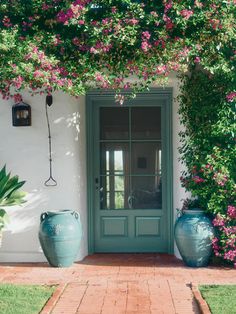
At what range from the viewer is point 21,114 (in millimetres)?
7504

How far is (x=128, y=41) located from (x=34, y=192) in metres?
2.72

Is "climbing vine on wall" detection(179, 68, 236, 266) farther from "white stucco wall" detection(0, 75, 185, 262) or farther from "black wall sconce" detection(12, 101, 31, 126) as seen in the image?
"black wall sconce" detection(12, 101, 31, 126)

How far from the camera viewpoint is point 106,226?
8117 millimetres

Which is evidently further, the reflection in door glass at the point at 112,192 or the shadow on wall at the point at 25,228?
the reflection in door glass at the point at 112,192

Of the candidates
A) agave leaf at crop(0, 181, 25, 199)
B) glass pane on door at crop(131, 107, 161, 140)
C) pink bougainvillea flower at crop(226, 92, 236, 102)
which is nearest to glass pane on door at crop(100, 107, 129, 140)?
glass pane on door at crop(131, 107, 161, 140)

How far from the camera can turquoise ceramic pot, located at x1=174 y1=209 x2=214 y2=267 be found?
6.95 metres

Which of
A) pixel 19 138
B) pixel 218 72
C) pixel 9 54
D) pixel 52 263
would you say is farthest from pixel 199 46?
pixel 52 263

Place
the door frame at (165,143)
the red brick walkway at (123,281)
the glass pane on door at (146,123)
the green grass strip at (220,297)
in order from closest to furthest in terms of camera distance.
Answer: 1. the green grass strip at (220,297)
2. the red brick walkway at (123,281)
3. the door frame at (165,143)
4. the glass pane on door at (146,123)

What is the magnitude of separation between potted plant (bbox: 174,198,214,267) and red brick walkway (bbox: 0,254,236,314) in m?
0.15

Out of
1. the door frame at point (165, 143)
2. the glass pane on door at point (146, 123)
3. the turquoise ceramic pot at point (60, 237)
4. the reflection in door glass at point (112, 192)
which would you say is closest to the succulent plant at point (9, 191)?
the turquoise ceramic pot at point (60, 237)

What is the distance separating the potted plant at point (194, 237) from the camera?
6.95 m

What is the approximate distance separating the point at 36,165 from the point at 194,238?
2500 millimetres

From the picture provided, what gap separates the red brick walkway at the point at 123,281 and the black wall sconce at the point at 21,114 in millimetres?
2044

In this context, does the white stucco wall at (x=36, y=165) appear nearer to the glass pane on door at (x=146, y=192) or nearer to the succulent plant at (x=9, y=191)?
the succulent plant at (x=9, y=191)
